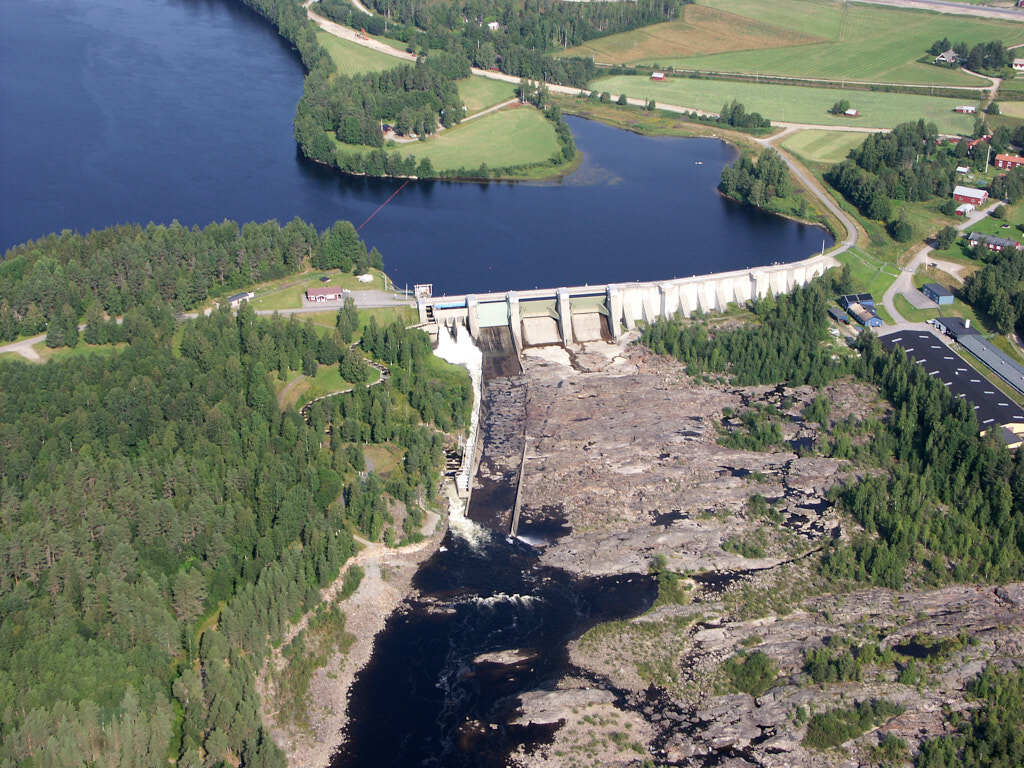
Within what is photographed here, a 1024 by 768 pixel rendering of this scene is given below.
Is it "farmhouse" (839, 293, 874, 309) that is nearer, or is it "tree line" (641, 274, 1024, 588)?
"tree line" (641, 274, 1024, 588)

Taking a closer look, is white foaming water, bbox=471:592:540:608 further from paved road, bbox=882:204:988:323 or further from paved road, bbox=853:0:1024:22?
paved road, bbox=853:0:1024:22

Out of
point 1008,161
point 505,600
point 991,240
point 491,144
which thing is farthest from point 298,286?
point 1008,161

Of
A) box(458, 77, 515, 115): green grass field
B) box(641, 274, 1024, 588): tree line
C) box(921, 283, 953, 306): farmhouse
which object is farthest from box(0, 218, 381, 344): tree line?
box(458, 77, 515, 115): green grass field

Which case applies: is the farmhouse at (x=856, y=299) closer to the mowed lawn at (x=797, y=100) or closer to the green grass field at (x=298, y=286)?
the green grass field at (x=298, y=286)

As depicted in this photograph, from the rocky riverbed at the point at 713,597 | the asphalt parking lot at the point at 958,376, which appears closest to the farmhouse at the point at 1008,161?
the asphalt parking lot at the point at 958,376

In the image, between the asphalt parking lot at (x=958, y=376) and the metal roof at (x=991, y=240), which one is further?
the metal roof at (x=991, y=240)

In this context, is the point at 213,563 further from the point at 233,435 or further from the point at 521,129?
the point at 521,129

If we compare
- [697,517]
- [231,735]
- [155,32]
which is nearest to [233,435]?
[231,735]
